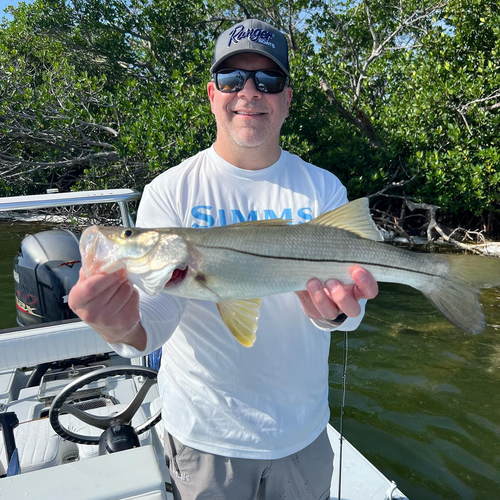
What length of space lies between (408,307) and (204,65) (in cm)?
891

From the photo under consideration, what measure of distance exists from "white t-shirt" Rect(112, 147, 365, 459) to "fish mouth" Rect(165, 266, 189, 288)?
5.6 inches

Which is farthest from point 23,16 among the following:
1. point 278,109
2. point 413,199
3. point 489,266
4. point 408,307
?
point 489,266

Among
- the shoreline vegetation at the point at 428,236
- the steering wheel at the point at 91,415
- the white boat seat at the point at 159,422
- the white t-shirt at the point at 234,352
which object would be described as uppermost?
the white t-shirt at the point at 234,352

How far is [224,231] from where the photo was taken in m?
1.87

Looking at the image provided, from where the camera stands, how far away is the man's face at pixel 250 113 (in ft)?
7.08

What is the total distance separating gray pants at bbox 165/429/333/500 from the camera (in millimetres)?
1999

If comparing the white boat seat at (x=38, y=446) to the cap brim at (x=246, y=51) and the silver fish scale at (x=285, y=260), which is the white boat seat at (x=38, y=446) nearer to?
the silver fish scale at (x=285, y=260)

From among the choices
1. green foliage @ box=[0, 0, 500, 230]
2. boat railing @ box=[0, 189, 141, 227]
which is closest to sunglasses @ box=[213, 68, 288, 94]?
boat railing @ box=[0, 189, 141, 227]

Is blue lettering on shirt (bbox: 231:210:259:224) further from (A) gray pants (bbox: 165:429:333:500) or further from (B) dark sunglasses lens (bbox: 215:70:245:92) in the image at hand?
(A) gray pants (bbox: 165:429:333:500)

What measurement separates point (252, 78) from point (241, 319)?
1226mm

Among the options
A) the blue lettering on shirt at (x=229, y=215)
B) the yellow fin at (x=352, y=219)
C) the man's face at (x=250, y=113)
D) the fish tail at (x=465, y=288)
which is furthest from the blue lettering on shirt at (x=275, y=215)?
the fish tail at (x=465, y=288)

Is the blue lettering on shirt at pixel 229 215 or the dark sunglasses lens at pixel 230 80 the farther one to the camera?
the dark sunglasses lens at pixel 230 80

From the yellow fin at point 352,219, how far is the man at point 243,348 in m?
0.20

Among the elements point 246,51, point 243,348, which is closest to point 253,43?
point 246,51
